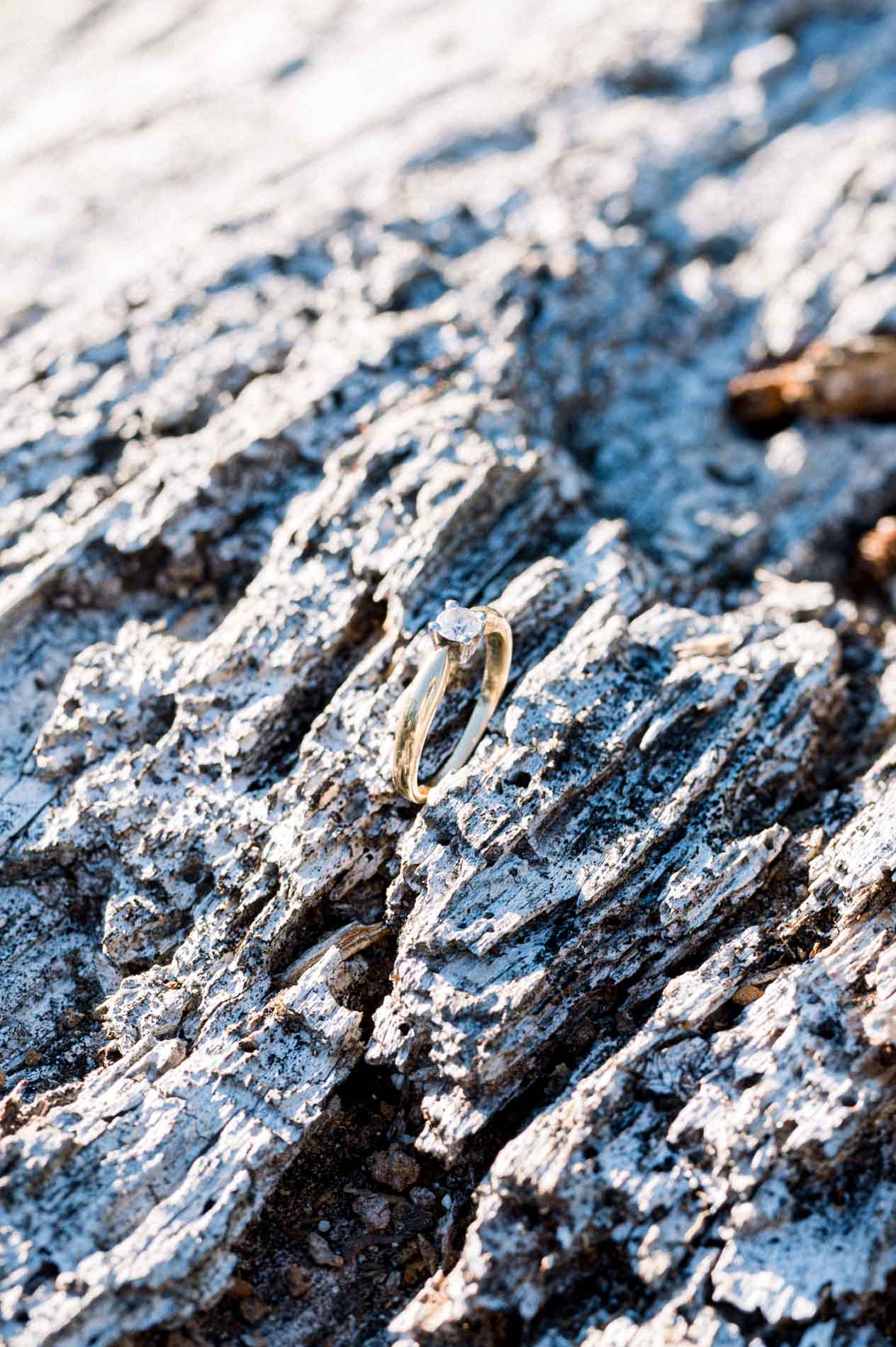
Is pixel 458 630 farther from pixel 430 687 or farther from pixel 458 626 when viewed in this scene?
pixel 430 687

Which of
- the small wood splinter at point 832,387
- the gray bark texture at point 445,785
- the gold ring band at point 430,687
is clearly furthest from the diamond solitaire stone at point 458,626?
the small wood splinter at point 832,387

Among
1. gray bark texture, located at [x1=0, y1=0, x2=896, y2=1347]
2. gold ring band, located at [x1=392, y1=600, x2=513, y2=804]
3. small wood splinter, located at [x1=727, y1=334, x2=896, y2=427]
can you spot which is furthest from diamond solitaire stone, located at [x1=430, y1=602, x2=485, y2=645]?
small wood splinter, located at [x1=727, y1=334, x2=896, y2=427]

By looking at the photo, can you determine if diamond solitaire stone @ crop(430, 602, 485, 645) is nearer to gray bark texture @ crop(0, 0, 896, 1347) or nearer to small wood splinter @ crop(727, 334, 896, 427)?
gray bark texture @ crop(0, 0, 896, 1347)

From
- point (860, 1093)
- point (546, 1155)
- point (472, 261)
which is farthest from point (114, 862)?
point (472, 261)

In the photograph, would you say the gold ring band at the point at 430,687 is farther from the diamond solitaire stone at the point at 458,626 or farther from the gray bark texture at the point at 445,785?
the gray bark texture at the point at 445,785

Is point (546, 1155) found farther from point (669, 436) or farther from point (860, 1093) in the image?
point (669, 436)

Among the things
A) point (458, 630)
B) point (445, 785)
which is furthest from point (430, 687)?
point (445, 785)
